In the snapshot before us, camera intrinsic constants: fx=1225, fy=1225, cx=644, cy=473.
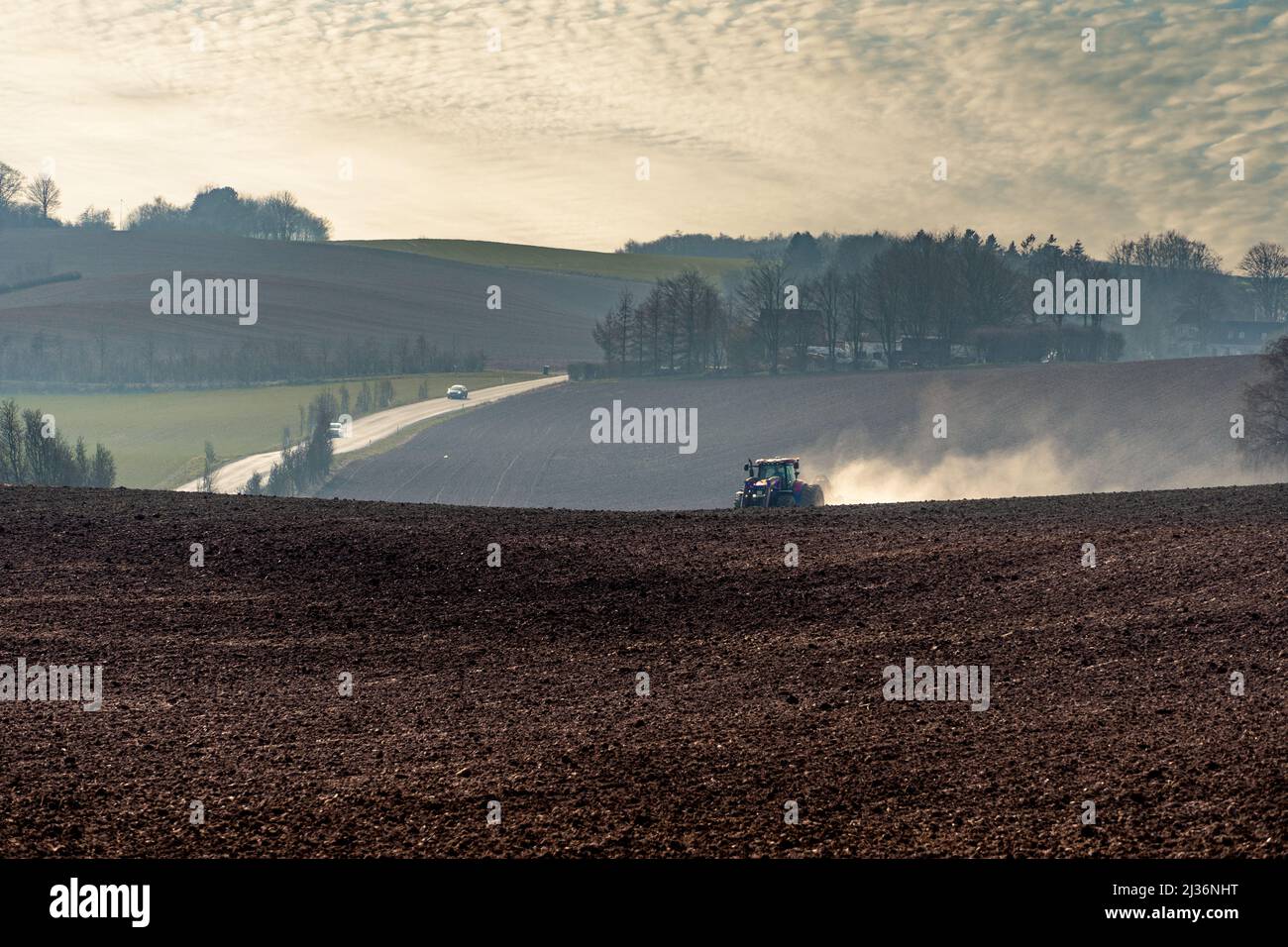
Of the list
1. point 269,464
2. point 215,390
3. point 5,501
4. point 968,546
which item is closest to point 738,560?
point 968,546

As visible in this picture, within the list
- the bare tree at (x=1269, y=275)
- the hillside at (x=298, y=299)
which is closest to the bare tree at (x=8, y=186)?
the hillside at (x=298, y=299)

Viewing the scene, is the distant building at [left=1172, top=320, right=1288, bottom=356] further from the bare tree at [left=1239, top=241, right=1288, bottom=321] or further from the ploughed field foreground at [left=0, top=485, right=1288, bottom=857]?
the ploughed field foreground at [left=0, top=485, right=1288, bottom=857]

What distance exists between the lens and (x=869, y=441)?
81.6m

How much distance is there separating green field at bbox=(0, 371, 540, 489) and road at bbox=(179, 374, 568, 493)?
2.16 metres

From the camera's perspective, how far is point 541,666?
16156 millimetres

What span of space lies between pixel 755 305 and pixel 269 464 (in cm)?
5522

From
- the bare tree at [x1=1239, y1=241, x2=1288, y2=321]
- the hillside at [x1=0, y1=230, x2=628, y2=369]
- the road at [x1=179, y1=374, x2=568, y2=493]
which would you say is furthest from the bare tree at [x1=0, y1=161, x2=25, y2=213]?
the bare tree at [x1=1239, y1=241, x2=1288, y2=321]

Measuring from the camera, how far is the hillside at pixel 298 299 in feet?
429

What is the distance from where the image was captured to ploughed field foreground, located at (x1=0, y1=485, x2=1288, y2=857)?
10.4m

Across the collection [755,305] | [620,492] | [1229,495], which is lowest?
[620,492]

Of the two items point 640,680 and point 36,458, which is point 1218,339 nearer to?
point 36,458

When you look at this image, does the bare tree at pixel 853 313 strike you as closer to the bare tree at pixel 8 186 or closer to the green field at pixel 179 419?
the green field at pixel 179 419
